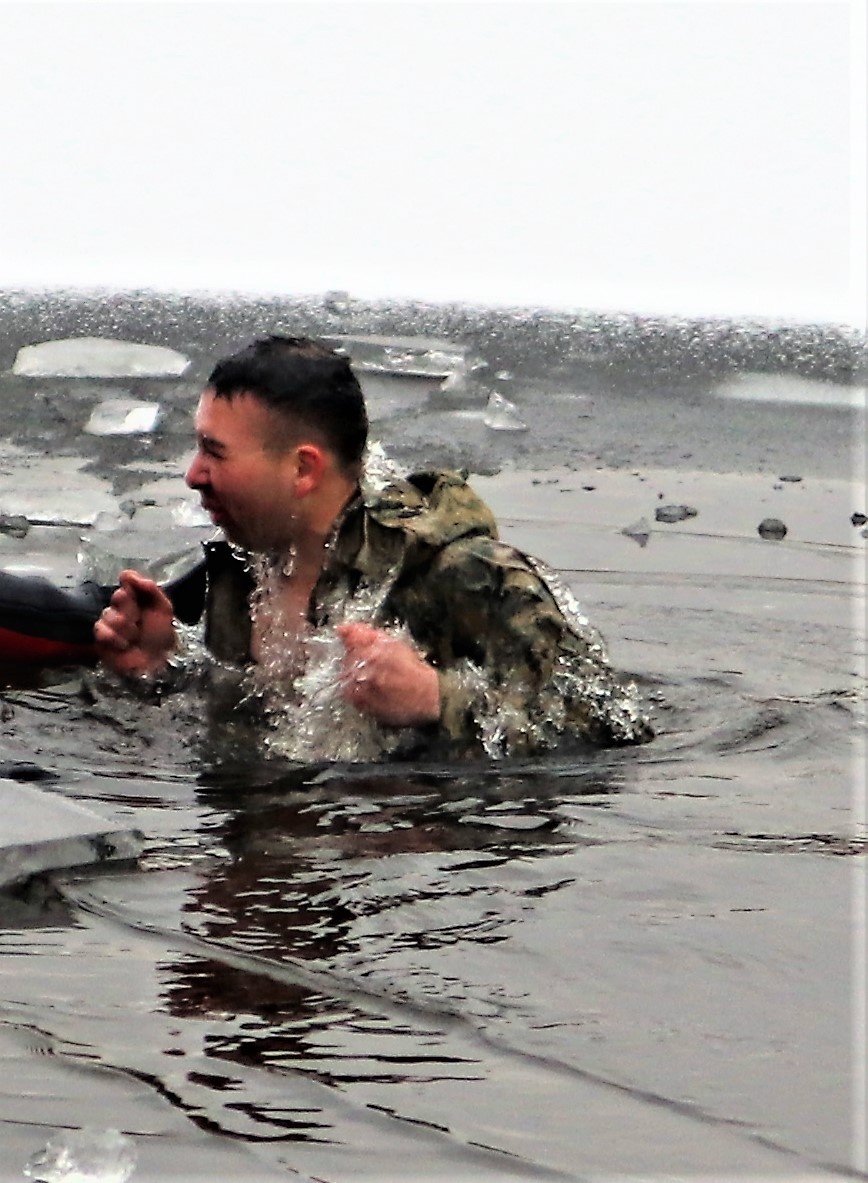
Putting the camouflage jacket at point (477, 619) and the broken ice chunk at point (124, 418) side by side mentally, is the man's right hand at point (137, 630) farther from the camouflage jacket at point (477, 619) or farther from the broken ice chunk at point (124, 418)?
the broken ice chunk at point (124, 418)

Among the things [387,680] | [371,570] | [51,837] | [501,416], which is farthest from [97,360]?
[51,837]

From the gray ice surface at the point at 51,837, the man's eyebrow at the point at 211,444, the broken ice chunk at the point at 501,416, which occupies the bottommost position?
the gray ice surface at the point at 51,837

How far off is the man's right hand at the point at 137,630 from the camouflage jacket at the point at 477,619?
413 millimetres

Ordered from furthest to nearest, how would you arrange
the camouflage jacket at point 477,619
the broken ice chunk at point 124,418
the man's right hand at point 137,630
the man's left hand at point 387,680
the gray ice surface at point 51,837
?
the broken ice chunk at point 124,418, the man's right hand at point 137,630, the camouflage jacket at point 477,619, the man's left hand at point 387,680, the gray ice surface at point 51,837

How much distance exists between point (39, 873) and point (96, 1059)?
2.64 ft

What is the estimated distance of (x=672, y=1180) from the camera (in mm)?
2332

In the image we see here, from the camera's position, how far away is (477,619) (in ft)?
15.7

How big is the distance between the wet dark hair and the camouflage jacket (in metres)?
0.17

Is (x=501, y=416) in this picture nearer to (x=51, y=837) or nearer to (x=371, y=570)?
(x=371, y=570)

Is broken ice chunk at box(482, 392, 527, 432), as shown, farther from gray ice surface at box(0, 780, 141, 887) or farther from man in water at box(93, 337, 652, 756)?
gray ice surface at box(0, 780, 141, 887)

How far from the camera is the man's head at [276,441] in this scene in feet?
15.9

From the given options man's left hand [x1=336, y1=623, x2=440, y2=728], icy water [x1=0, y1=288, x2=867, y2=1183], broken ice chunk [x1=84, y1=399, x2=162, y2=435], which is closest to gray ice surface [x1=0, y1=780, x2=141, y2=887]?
icy water [x1=0, y1=288, x2=867, y2=1183]

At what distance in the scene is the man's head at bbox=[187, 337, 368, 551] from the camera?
4.83 m

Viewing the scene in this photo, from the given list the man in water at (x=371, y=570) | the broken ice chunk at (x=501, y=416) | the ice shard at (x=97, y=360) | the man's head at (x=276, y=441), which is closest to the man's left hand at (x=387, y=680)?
Answer: the man in water at (x=371, y=570)
